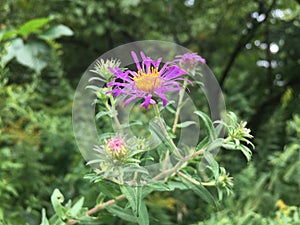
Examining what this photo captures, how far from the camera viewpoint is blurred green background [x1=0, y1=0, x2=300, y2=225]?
3.21 ft

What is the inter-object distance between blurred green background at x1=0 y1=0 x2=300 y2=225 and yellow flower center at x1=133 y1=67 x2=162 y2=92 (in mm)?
393

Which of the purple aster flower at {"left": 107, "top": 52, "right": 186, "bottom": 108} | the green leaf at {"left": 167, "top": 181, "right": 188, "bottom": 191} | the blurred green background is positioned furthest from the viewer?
the blurred green background

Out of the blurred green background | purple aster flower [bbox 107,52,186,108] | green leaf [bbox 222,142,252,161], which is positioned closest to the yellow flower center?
purple aster flower [bbox 107,52,186,108]

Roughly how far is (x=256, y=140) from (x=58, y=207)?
2.37 feet

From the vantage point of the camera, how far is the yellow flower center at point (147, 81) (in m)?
0.45

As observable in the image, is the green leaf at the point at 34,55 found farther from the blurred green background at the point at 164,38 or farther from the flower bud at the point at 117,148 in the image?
the flower bud at the point at 117,148

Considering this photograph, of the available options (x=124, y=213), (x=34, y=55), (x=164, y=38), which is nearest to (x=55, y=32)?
(x=34, y=55)

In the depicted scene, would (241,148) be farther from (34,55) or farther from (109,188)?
(34,55)

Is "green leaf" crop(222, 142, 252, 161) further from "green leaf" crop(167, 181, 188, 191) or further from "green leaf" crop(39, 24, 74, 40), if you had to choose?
"green leaf" crop(39, 24, 74, 40)

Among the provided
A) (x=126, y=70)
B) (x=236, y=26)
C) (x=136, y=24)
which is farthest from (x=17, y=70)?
(x=126, y=70)

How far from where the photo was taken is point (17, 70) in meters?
1.49

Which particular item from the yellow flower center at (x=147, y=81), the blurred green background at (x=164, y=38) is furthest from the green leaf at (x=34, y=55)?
the yellow flower center at (x=147, y=81)

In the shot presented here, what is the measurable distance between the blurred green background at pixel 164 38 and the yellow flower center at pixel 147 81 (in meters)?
0.39

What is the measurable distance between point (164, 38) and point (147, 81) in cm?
104
